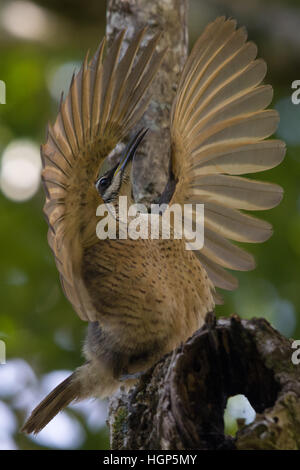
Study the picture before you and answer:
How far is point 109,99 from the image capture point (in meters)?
2.88

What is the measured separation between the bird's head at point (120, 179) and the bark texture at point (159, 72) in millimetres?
99

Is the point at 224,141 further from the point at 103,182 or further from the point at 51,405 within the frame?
the point at 51,405

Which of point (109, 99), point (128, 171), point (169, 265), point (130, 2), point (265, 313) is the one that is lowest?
point (265, 313)

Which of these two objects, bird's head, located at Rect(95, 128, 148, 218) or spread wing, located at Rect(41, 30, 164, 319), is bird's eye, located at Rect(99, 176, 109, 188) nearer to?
bird's head, located at Rect(95, 128, 148, 218)

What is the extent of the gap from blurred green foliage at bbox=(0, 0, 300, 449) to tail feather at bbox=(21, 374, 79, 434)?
5.71ft

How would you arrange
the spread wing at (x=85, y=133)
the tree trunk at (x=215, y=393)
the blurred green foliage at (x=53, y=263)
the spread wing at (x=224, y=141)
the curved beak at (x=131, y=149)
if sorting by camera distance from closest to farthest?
1. the tree trunk at (x=215, y=393)
2. the spread wing at (x=85, y=133)
3. the spread wing at (x=224, y=141)
4. the curved beak at (x=131, y=149)
5. the blurred green foliage at (x=53, y=263)

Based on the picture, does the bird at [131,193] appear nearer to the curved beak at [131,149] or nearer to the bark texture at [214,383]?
the curved beak at [131,149]

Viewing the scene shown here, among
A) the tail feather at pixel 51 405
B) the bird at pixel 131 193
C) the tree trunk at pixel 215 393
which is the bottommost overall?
the tail feather at pixel 51 405

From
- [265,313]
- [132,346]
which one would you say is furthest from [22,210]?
[132,346]

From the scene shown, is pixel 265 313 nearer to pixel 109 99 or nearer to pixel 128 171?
pixel 128 171

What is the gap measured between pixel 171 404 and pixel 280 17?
12.1 ft

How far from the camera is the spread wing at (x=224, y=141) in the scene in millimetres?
3229

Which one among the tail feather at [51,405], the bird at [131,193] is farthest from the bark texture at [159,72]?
the tail feather at [51,405]

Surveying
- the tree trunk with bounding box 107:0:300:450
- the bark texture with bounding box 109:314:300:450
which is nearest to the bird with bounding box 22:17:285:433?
the tree trunk with bounding box 107:0:300:450
